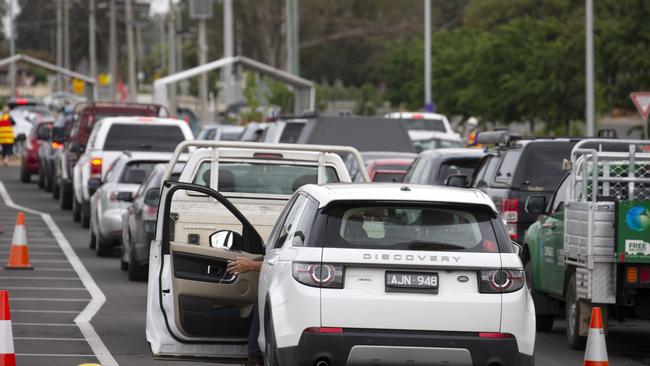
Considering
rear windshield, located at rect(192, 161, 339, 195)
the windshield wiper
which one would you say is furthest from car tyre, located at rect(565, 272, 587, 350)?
the windshield wiper

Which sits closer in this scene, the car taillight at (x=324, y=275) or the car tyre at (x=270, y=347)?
the car taillight at (x=324, y=275)

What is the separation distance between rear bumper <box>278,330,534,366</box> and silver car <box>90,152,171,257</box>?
14.3m

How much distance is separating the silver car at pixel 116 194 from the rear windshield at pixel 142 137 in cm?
378

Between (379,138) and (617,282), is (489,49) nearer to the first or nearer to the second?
(379,138)

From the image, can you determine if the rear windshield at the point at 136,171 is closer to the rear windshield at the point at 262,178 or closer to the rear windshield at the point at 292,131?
the rear windshield at the point at 292,131

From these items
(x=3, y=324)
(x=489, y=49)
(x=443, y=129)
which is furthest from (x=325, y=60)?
(x=3, y=324)

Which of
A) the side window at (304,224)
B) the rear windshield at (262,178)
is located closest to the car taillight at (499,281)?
the side window at (304,224)

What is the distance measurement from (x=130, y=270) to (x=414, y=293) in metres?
11.3

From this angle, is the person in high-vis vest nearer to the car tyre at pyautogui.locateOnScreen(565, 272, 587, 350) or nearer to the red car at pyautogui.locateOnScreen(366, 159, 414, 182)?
the red car at pyautogui.locateOnScreen(366, 159, 414, 182)

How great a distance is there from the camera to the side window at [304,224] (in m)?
10.6

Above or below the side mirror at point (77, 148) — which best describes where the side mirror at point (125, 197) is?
above

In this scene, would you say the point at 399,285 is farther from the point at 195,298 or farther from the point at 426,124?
the point at 426,124

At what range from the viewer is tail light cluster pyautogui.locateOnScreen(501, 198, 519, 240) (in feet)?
62.5

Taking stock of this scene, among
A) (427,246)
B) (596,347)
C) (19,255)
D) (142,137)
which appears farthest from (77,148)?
(427,246)
